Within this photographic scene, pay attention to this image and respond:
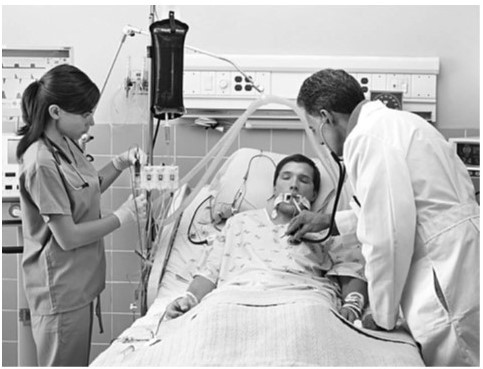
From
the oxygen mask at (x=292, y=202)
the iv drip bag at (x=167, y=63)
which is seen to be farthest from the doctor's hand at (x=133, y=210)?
the oxygen mask at (x=292, y=202)

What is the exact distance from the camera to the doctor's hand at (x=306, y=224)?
2.44m

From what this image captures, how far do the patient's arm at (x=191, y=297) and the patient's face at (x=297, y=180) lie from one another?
57 cm

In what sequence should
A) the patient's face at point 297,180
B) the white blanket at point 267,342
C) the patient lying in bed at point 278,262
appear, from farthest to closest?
the patient's face at point 297,180 < the patient lying in bed at point 278,262 < the white blanket at point 267,342

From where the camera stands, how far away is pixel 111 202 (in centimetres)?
336

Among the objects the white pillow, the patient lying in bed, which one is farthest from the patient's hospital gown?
the white pillow

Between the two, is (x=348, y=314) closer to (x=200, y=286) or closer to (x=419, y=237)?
(x=419, y=237)

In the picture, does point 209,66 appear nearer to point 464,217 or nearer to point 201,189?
point 201,189

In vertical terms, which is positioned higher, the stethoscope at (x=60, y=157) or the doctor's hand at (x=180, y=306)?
the stethoscope at (x=60, y=157)

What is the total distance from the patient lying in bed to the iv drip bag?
0.56 m

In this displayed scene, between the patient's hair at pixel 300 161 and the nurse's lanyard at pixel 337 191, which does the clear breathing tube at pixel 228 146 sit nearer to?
the patient's hair at pixel 300 161

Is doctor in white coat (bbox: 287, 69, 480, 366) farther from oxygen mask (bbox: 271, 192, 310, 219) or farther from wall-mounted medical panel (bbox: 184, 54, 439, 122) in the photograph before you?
wall-mounted medical panel (bbox: 184, 54, 439, 122)

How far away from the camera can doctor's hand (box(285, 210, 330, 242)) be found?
2.44 meters

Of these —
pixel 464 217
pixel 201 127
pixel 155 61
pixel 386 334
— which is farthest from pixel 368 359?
pixel 201 127

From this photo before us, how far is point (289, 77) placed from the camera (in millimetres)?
3217
